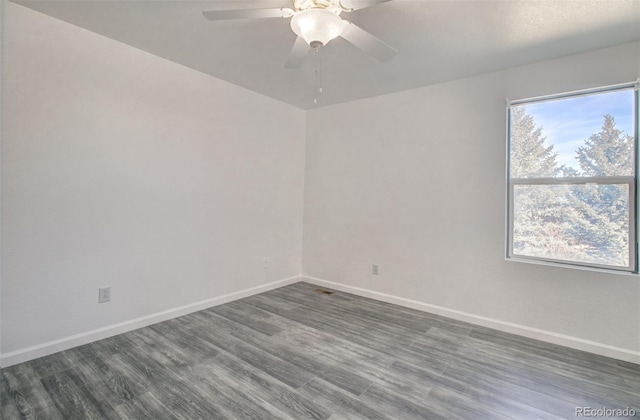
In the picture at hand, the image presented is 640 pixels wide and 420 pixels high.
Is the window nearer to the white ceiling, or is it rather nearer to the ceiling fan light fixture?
the white ceiling

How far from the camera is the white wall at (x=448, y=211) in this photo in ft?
7.79

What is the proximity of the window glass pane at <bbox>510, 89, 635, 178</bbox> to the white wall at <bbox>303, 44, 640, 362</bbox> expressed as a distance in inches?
5.1

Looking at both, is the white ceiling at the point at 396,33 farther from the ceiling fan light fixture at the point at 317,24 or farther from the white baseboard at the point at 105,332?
the white baseboard at the point at 105,332

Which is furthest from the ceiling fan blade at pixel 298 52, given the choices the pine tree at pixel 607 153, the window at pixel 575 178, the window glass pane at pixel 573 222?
the pine tree at pixel 607 153

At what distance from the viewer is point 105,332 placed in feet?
7.94

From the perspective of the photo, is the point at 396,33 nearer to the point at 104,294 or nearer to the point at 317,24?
the point at 317,24

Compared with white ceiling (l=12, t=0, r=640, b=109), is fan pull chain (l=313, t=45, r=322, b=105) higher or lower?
higher

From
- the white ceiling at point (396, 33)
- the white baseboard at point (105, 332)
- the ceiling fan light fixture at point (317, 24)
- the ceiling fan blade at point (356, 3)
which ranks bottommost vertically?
the white baseboard at point (105, 332)

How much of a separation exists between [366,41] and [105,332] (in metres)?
2.96

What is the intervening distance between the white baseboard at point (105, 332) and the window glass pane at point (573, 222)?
9.95 ft

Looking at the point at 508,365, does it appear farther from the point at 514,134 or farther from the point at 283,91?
the point at 283,91

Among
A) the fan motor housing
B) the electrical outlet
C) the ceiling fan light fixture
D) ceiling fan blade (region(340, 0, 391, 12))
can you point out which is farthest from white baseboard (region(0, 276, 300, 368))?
ceiling fan blade (region(340, 0, 391, 12))

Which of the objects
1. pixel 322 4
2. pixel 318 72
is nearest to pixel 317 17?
pixel 322 4

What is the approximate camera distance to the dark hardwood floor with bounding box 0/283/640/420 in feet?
5.44
